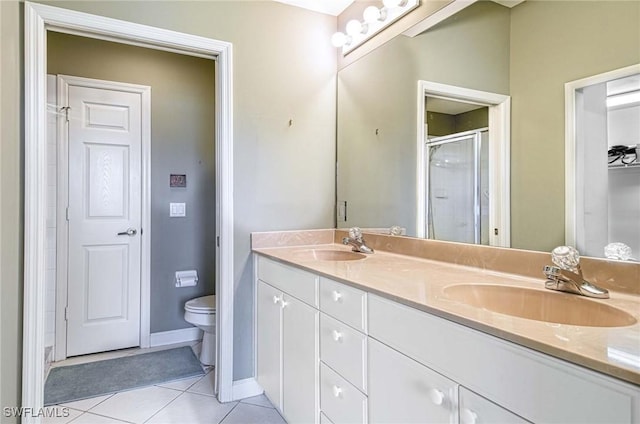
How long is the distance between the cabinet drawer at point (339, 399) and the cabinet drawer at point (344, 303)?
0.73 ft

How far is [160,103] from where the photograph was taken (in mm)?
2863

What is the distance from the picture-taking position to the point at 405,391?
0.98m

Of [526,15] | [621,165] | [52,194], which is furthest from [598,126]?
[52,194]

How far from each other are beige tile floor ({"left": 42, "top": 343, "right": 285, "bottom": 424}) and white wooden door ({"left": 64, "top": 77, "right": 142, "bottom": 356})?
0.77 metres

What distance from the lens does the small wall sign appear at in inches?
114

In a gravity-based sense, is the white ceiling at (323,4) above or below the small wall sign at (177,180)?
above

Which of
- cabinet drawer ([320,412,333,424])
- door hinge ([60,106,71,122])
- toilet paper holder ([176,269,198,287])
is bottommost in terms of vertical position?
cabinet drawer ([320,412,333,424])

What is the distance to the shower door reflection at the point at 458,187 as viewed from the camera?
4.92ft

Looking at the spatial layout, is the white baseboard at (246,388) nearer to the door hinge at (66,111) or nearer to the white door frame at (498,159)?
the white door frame at (498,159)

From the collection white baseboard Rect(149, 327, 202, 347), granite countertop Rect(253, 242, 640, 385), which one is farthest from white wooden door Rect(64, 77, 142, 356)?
granite countertop Rect(253, 242, 640, 385)

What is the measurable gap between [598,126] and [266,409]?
197 centimetres

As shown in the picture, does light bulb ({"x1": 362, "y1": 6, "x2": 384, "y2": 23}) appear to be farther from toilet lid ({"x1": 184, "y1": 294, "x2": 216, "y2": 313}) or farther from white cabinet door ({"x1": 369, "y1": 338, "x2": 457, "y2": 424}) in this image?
toilet lid ({"x1": 184, "y1": 294, "x2": 216, "y2": 313})

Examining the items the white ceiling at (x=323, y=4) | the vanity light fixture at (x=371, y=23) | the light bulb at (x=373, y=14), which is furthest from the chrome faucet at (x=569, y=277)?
the white ceiling at (x=323, y=4)

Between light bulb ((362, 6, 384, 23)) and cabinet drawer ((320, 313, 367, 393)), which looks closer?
cabinet drawer ((320, 313, 367, 393))
